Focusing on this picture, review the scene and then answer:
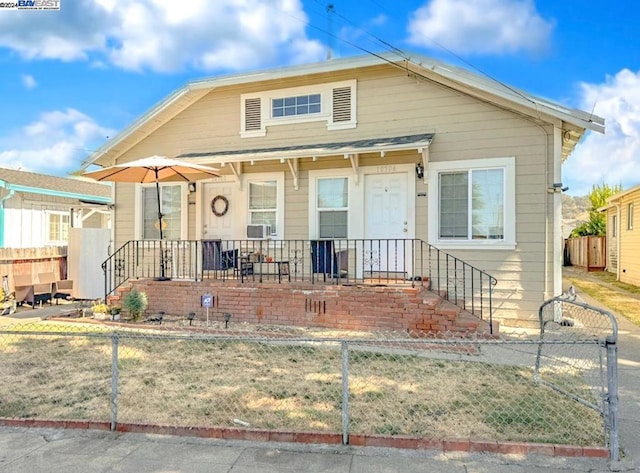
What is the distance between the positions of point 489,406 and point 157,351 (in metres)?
4.44

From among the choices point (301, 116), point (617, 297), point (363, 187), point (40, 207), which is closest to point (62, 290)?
point (40, 207)

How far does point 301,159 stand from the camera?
9.83 metres

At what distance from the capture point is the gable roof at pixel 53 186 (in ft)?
49.6

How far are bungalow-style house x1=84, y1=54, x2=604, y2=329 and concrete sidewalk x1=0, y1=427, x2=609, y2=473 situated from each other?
4288 millimetres

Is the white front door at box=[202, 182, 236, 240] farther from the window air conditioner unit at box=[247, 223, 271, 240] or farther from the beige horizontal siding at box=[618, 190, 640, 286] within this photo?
the beige horizontal siding at box=[618, 190, 640, 286]

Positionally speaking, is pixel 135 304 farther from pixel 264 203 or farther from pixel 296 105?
pixel 296 105

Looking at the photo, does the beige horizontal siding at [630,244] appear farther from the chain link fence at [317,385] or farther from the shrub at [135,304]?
the shrub at [135,304]

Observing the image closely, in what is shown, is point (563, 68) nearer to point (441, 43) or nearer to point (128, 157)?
point (441, 43)

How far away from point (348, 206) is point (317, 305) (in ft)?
8.09

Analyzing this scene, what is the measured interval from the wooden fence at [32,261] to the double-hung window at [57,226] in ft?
15.3

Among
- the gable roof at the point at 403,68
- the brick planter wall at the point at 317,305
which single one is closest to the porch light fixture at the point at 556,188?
the gable roof at the point at 403,68

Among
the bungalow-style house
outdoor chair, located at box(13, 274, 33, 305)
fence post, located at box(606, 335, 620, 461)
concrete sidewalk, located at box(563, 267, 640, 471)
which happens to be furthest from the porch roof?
fence post, located at box(606, 335, 620, 461)

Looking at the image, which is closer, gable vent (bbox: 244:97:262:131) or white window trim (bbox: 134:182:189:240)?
gable vent (bbox: 244:97:262:131)

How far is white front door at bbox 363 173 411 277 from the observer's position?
30.0 feet
